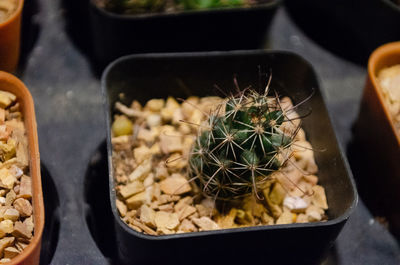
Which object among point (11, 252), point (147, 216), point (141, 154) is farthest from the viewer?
point (141, 154)

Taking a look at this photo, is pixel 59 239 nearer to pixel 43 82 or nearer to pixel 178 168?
pixel 178 168

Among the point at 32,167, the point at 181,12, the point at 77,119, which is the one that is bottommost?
the point at 77,119

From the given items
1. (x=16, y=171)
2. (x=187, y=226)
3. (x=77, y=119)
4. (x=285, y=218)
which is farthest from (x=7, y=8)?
(x=285, y=218)

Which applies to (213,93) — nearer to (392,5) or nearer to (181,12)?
(181,12)

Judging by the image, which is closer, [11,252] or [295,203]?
[11,252]

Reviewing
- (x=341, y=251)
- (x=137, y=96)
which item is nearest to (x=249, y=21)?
(x=137, y=96)

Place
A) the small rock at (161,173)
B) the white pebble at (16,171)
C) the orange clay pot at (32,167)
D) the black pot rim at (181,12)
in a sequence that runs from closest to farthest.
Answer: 1. the orange clay pot at (32,167)
2. the white pebble at (16,171)
3. the small rock at (161,173)
4. the black pot rim at (181,12)

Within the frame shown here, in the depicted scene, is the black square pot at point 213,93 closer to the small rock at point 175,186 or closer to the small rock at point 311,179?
the small rock at point 311,179

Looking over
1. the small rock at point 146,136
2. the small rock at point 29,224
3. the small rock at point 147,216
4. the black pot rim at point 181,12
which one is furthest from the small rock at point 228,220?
the black pot rim at point 181,12
